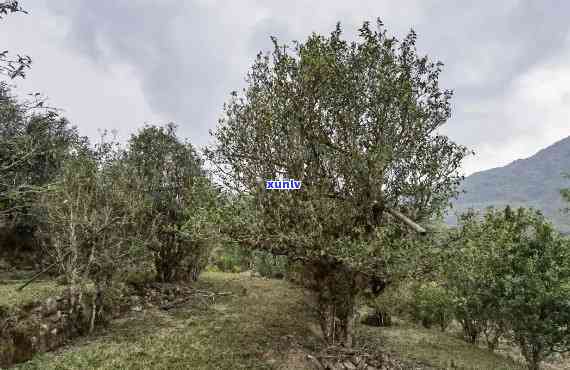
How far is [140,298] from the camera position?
2117cm

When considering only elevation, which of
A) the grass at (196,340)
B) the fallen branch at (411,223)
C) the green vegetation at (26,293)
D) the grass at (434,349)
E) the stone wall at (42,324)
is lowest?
the grass at (434,349)

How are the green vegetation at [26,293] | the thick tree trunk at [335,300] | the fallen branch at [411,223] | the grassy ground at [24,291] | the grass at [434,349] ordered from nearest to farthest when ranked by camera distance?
the fallen branch at [411,223], the thick tree trunk at [335,300], the green vegetation at [26,293], the grassy ground at [24,291], the grass at [434,349]

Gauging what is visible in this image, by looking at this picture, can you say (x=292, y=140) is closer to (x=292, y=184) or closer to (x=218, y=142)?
(x=292, y=184)

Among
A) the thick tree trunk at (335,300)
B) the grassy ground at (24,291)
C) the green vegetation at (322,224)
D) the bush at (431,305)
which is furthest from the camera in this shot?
the bush at (431,305)

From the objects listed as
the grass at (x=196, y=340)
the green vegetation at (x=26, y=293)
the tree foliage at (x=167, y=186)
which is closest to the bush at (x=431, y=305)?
the grass at (x=196, y=340)

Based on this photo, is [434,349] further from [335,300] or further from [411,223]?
[411,223]

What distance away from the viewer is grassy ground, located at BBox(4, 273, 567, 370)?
42.4 ft

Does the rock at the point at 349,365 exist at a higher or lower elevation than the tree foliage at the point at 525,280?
lower

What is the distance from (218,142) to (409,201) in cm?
834

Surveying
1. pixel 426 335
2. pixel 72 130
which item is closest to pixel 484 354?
pixel 426 335

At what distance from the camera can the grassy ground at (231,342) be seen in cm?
1292

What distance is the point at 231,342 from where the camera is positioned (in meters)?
15.4

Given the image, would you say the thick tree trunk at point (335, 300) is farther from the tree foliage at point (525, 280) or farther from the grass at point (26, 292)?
the grass at point (26, 292)

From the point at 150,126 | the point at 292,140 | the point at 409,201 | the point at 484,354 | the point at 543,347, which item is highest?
the point at 150,126
